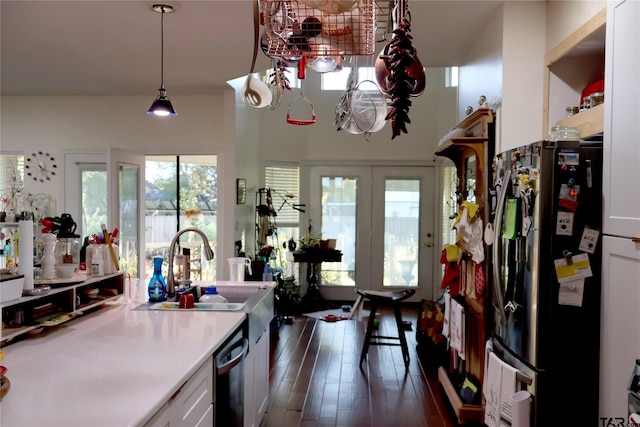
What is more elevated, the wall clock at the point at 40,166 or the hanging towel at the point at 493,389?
the wall clock at the point at 40,166

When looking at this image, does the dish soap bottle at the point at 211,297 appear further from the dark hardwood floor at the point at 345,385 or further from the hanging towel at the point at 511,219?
the hanging towel at the point at 511,219

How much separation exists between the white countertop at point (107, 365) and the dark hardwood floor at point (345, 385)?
1222 millimetres

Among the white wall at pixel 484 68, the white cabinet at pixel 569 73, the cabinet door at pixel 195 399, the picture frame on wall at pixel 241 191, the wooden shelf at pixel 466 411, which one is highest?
the white wall at pixel 484 68

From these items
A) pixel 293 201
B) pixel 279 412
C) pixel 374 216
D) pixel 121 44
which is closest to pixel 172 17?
pixel 121 44

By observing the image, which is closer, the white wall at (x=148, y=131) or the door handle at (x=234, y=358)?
the door handle at (x=234, y=358)

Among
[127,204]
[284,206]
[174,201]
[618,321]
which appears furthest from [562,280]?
[174,201]

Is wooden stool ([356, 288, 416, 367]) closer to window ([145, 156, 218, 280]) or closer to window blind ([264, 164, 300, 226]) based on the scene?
window blind ([264, 164, 300, 226])

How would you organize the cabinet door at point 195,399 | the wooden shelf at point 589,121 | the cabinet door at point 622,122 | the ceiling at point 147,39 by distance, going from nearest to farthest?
the cabinet door at point 195,399, the cabinet door at point 622,122, the wooden shelf at point 589,121, the ceiling at point 147,39

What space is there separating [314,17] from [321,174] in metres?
5.29

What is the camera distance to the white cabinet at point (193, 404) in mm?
1383

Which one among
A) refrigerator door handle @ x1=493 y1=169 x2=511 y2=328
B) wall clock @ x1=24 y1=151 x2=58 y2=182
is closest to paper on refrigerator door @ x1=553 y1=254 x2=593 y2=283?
refrigerator door handle @ x1=493 y1=169 x2=511 y2=328

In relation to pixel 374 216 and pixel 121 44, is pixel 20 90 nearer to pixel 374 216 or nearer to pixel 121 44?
pixel 121 44

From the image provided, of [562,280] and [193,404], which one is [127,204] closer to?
[193,404]

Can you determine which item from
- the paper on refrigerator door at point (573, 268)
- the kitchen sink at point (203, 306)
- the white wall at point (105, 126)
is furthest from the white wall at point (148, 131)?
the paper on refrigerator door at point (573, 268)
